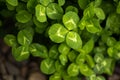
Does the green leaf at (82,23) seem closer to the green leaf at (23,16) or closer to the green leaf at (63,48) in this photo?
the green leaf at (63,48)

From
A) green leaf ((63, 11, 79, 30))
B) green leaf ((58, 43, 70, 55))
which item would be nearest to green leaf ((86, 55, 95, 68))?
green leaf ((58, 43, 70, 55))

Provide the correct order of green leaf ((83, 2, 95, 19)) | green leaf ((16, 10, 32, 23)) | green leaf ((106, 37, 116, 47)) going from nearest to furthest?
green leaf ((83, 2, 95, 19)) → green leaf ((16, 10, 32, 23)) → green leaf ((106, 37, 116, 47))

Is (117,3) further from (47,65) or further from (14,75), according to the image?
(14,75)

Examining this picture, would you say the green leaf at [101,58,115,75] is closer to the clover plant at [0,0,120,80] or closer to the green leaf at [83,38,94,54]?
the clover plant at [0,0,120,80]

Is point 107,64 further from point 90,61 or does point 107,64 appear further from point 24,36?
point 24,36

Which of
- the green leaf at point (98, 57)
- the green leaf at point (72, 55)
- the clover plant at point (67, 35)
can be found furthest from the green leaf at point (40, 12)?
the green leaf at point (98, 57)
